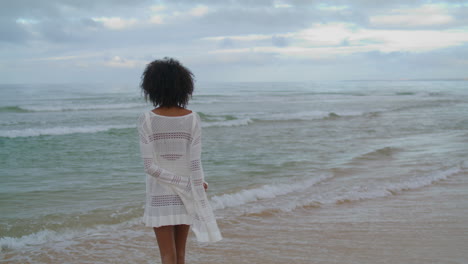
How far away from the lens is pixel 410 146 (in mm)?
11984

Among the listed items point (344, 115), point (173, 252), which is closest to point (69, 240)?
point (173, 252)

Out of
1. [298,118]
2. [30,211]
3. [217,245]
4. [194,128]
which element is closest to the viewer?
[194,128]

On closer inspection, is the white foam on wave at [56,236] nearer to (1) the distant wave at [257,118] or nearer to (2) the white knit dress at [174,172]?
(2) the white knit dress at [174,172]

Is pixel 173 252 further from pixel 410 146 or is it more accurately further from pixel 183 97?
pixel 410 146

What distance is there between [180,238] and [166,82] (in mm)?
1032

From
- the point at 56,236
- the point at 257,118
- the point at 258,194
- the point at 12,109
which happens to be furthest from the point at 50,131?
the point at 56,236

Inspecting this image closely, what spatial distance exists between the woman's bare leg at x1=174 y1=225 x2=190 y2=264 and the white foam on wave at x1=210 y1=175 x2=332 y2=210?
3451 mm

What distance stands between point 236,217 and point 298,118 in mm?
17527

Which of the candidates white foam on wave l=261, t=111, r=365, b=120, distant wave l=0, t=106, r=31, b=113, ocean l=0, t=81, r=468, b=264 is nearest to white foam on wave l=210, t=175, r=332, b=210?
ocean l=0, t=81, r=468, b=264

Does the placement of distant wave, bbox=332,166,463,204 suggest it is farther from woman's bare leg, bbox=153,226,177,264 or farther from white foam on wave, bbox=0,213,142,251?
woman's bare leg, bbox=153,226,177,264

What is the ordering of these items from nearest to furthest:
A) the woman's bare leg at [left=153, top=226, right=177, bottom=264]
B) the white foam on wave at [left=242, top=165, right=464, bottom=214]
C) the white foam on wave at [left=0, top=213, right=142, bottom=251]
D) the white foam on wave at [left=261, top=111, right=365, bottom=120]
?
the woman's bare leg at [left=153, top=226, right=177, bottom=264], the white foam on wave at [left=0, top=213, right=142, bottom=251], the white foam on wave at [left=242, top=165, right=464, bottom=214], the white foam on wave at [left=261, top=111, right=365, bottom=120]

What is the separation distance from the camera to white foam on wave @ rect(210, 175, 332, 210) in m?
6.53

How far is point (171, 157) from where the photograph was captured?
8.68 ft

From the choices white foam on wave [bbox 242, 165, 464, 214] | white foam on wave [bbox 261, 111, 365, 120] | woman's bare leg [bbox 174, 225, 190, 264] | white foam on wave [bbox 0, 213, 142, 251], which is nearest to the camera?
woman's bare leg [bbox 174, 225, 190, 264]
